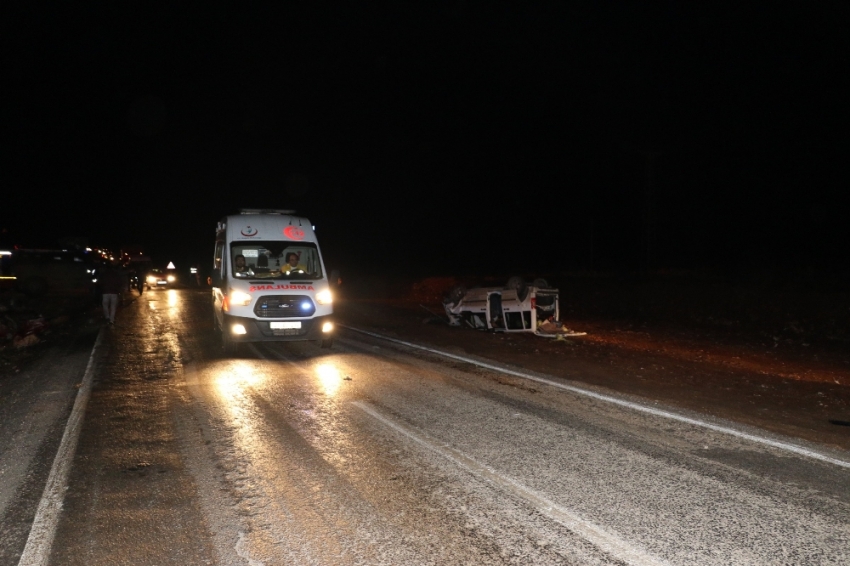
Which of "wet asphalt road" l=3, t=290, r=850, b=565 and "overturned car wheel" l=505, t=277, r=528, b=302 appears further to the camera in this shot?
"overturned car wheel" l=505, t=277, r=528, b=302

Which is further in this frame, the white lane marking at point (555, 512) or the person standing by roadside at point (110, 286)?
the person standing by roadside at point (110, 286)

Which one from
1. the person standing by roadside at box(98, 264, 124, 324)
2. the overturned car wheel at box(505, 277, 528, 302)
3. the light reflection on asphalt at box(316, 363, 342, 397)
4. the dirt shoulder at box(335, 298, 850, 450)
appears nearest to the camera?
the dirt shoulder at box(335, 298, 850, 450)

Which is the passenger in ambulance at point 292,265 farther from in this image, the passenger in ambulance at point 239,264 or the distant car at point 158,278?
the distant car at point 158,278

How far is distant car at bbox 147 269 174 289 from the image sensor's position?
4197 cm

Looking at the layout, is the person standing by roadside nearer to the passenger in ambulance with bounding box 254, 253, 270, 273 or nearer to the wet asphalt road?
the passenger in ambulance with bounding box 254, 253, 270, 273

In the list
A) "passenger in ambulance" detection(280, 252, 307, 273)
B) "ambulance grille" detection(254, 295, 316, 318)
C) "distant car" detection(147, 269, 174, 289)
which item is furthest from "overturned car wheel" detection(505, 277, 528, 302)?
"distant car" detection(147, 269, 174, 289)

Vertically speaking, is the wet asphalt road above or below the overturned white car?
below

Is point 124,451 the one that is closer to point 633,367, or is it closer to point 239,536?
point 239,536

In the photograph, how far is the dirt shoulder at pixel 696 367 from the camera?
8.28 m

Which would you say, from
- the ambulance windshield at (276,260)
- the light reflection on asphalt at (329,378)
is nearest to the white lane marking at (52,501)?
the light reflection on asphalt at (329,378)

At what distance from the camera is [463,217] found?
3265 inches

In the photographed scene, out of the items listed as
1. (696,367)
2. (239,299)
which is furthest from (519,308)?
(239,299)

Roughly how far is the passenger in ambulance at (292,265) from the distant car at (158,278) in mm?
31140

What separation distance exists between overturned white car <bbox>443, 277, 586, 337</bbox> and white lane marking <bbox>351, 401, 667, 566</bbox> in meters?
9.49
